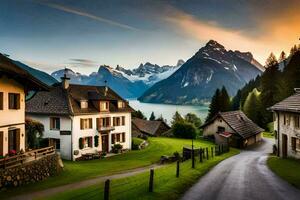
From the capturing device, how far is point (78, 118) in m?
48.2

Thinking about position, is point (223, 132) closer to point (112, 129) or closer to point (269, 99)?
point (112, 129)

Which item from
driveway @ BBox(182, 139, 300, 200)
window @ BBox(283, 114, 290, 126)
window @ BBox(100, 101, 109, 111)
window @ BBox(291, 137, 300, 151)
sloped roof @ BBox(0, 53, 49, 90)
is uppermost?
sloped roof @ BBox(0, 53, 49, 90)

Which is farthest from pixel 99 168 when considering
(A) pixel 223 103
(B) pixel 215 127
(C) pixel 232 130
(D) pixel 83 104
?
(A) pixel 223 103

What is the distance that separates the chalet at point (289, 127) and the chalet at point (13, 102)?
25187 mm

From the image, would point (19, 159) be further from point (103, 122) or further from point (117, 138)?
point (117, 138)

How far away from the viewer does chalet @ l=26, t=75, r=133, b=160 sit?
156 feet

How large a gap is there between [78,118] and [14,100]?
736 inches

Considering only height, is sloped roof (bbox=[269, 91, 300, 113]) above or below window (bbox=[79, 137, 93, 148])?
above

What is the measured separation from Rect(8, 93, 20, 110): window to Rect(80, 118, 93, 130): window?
63.2 ft

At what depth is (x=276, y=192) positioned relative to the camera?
1958cm

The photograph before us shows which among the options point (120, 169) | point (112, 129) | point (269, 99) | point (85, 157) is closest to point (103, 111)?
point (112, 129)

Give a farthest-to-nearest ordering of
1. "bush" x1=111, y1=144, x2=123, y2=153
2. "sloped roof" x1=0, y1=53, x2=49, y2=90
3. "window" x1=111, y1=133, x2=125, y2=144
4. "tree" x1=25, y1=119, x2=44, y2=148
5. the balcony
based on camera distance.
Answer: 1. "window" x1=111, y1=133, x2=125, y2=144
2. "bush" x1=111, y1=144, x2=123, y2=153
3. the balcony
4. "tree" x1=25, y1=119, x2=44, y2=148
5. "sloped roof" x1=0, y1=53, x2=49, y2=90

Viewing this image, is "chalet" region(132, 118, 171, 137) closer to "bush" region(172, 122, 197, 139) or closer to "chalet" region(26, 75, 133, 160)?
"bush" region(172, 122, 197, 139)

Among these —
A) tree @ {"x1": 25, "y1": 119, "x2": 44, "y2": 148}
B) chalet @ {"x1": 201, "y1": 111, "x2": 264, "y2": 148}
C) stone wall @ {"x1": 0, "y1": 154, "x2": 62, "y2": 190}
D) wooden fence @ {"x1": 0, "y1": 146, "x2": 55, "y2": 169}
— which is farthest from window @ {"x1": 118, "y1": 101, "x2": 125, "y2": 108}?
wooden fence @ {"x1": 0, "y1": 146, "x2": 55, "y2": 169}
